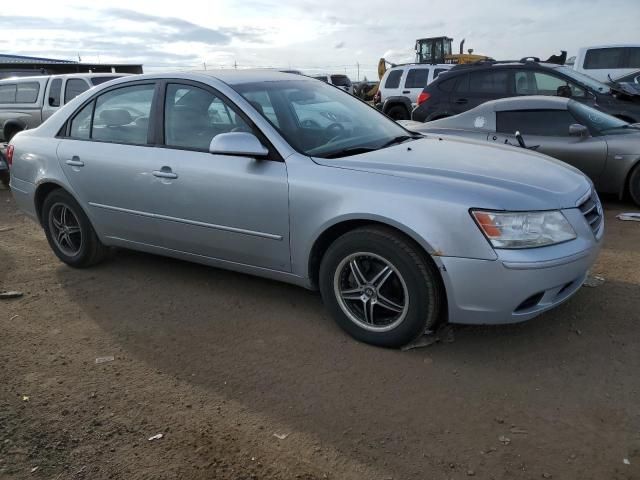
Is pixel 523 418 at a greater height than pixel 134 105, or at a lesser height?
lesser

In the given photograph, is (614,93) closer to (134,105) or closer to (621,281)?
(621,281)

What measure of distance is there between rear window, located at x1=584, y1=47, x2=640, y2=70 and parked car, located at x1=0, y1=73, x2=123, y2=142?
35.9 feet

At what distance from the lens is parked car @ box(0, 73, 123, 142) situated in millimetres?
10953

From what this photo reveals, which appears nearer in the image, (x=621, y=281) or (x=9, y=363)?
(x=9, y=363)

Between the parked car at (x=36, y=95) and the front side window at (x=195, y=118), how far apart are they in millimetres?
7561

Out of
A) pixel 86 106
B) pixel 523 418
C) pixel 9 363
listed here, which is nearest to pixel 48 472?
pixel 9 363

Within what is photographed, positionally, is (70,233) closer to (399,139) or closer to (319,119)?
(319,119)

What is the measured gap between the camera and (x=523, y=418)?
9.01ft

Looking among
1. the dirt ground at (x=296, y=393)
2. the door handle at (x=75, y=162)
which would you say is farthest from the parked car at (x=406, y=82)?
the dirt ground at (x=296, y=393)

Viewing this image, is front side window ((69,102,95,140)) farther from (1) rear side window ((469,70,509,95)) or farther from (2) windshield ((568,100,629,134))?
(1) rear side window ((469,70,509,95))

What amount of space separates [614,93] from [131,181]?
7.48 metres

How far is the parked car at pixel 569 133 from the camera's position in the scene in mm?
6449

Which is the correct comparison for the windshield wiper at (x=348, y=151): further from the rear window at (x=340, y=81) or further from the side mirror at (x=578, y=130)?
the rear window at (x=340, y=81)

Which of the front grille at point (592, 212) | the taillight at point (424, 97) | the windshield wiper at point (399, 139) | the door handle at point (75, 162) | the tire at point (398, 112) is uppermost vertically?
the taillight at point (424, 97)
